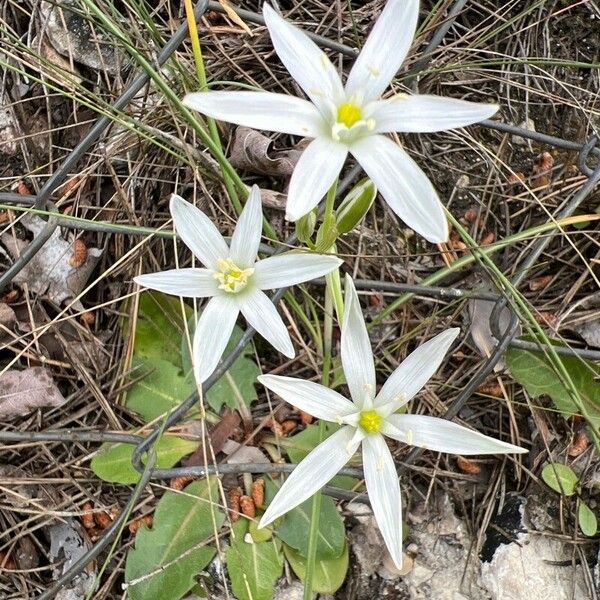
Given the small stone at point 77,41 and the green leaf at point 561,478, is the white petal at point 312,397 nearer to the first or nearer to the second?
the green leaf at point 561,478

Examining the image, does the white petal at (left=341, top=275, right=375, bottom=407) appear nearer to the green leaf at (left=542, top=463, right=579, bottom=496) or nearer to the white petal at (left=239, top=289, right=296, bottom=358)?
the white petal at (left=239, top=289, right=296, bottom=358)

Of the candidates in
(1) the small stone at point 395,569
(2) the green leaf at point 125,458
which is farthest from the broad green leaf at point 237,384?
(1) the small stone at point 395,569

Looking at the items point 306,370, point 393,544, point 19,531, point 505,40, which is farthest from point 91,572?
point 505,40

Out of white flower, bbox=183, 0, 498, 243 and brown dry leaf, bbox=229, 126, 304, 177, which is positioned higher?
white flower, bbox=183, 0, 498, 243

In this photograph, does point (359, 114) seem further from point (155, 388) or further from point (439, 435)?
point (155, 388)

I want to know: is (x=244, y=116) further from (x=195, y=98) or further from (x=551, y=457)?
(x=551, y=457)

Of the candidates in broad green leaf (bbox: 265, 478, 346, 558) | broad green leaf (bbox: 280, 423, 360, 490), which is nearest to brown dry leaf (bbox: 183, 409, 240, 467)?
broad green leaf (bbox: 280, 423, 360, 490)

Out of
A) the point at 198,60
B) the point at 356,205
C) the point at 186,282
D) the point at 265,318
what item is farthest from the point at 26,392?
the point at 356,205
